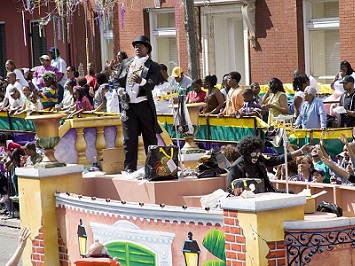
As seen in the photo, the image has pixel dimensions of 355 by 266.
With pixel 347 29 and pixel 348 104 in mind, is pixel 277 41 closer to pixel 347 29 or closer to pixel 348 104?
pixel 347 29

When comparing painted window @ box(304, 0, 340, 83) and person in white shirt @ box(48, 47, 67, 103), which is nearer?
person in white shirt @ box(48, 47, 67, 103)

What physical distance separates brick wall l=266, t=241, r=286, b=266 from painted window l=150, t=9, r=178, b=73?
19856mm

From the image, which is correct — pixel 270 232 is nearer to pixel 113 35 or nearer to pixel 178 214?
pixel 178 214

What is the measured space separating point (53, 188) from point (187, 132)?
2234mm

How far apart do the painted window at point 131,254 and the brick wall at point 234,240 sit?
131 centimetres

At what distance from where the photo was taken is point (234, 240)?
9.77m

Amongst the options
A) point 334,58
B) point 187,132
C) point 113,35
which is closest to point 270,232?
point 187,132

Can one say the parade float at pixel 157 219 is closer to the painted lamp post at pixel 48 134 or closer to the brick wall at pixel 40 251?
the brick wall at pixel 40 251

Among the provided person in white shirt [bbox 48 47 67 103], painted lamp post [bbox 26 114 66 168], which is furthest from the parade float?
person in white shirt [bbox 48 47 67 103]

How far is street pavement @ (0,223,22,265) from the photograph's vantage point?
51.6 ft

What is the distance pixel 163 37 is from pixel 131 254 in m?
18.7

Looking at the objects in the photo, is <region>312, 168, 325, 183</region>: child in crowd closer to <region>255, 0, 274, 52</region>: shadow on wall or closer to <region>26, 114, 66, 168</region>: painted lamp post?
<region>26, 114, 66, 168</region>: painted lamp post

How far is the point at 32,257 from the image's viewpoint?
12.7 m

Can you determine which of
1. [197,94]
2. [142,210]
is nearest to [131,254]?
[142,210]
